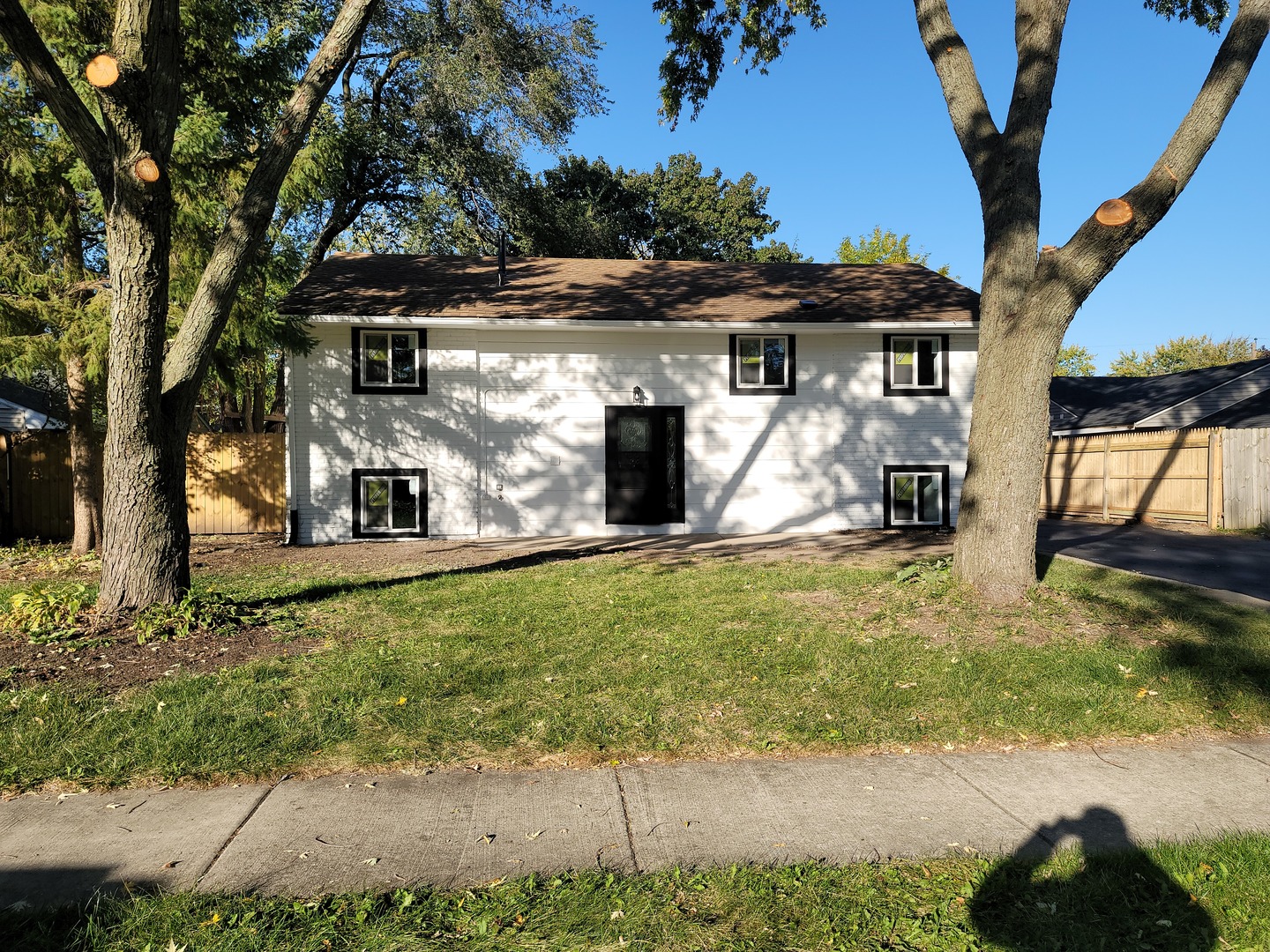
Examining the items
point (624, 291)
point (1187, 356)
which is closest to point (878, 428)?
point (624, 291)

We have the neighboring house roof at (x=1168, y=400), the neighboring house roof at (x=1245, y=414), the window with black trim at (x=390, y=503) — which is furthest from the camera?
the neighboring house roof at (x=1168, y=400)

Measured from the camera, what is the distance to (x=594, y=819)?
3.55m

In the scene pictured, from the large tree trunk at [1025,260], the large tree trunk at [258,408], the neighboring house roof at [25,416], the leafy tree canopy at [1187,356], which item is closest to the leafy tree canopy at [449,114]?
the large tree trunk at [258,408]

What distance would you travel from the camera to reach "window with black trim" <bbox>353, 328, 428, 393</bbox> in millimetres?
13312

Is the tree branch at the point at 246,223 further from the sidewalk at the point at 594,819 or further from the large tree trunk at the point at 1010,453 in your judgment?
the large tree trunk at the point at 1010,453

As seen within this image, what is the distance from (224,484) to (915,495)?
42.6 feet

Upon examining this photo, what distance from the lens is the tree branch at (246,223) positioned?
263 inches

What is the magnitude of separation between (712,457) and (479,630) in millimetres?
8009

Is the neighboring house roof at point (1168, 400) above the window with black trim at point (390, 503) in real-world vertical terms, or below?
above

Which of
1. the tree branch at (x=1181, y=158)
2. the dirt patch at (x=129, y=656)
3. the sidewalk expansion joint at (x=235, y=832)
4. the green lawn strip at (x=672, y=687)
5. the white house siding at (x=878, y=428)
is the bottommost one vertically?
the sidewalk expansion joint at (x=235, y=832)

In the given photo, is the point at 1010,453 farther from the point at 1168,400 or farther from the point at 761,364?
the point at 1168,400

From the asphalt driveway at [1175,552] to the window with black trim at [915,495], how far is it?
1760mm

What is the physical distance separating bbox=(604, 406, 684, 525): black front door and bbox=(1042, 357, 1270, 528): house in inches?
396

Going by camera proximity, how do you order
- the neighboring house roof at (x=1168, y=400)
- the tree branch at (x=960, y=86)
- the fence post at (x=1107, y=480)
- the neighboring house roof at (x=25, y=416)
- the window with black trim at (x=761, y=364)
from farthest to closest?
the neighboring house roof at (x=25, y=416), the neighboring house roof at (x=1168, y=400), the fence post at (x=1107, y=480), the window with black trim at (x=761, y=364), the tree branch at (x=960, y=86)
